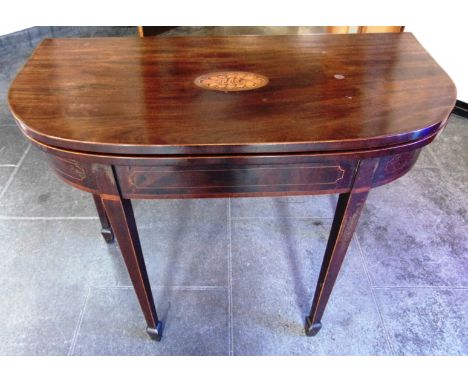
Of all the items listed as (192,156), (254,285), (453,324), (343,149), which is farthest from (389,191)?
(192,156)

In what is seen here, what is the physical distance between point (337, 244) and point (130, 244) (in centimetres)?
50

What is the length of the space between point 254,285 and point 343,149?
0.73 m

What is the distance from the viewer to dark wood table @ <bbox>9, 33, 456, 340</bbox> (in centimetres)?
69

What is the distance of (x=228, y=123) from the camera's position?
2.41 feet

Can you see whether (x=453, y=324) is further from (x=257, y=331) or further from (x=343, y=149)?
(x=343, y=149)

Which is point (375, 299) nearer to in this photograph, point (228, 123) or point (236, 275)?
point (236, 275)

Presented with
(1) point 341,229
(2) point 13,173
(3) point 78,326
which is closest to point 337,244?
(1) point 341,229

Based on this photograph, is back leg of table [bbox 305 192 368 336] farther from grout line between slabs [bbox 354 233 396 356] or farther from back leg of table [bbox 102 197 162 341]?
back leg of table [bbox 102 197 162 341]

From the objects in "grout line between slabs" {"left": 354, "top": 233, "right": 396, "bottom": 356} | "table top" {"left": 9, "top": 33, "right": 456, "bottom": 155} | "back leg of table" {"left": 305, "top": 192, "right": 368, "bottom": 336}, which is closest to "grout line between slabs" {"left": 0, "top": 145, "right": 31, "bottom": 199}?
"table top" {"left": 9, "top": 33, "right": 456, "bottom": 155}

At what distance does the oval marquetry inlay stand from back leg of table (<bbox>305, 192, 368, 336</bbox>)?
340mm

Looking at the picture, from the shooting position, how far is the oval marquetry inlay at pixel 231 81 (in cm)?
88

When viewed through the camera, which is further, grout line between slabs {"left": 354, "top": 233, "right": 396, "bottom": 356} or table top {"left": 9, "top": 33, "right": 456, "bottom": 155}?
grout line between slabs {"left": 354, "top": 233, "right": 396, "bottom": 356}

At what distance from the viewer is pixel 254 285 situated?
1280 millimetres

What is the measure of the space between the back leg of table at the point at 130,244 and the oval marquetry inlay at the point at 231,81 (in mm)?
338
